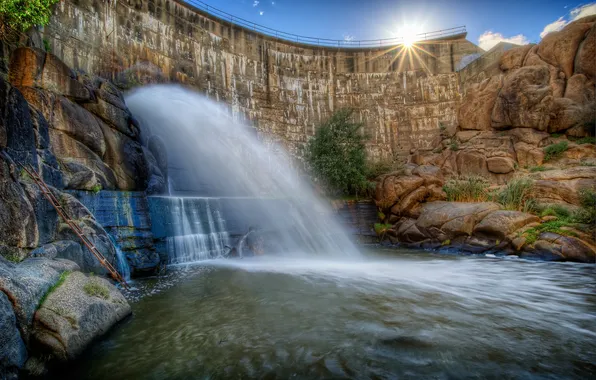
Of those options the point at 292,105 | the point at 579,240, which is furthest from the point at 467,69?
the point at 579,240

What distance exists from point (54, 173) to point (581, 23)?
25099 millimetres

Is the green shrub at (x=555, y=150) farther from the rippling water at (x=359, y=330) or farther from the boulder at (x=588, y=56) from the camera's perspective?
the rippling water at (x=359, y=330)

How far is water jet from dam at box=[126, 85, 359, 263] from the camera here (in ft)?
34.4

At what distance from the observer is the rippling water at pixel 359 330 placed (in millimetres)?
3193

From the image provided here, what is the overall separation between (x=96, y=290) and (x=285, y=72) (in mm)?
23324

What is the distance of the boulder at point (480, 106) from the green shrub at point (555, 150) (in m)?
3.37

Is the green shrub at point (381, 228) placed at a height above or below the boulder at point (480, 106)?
below

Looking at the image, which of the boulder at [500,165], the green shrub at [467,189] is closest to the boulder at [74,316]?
the green shrub at [467,189]

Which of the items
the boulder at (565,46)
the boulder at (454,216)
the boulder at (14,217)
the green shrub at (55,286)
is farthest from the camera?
the boulder at (565,46)

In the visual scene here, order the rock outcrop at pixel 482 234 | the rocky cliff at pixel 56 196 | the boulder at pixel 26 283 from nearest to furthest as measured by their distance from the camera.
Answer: the boulder at pixel 26 283, the rocky cliff at pixel 56 196, the rock outcrop at pixel 482 234

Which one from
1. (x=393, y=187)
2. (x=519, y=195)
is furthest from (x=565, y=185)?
(x=393, y=187)

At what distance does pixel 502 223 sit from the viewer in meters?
10.4

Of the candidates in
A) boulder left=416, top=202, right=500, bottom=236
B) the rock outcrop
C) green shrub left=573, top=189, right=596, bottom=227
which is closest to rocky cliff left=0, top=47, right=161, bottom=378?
the rock outcrop

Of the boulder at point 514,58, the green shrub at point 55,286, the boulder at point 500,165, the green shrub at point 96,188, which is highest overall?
the boulder at point 514,58
